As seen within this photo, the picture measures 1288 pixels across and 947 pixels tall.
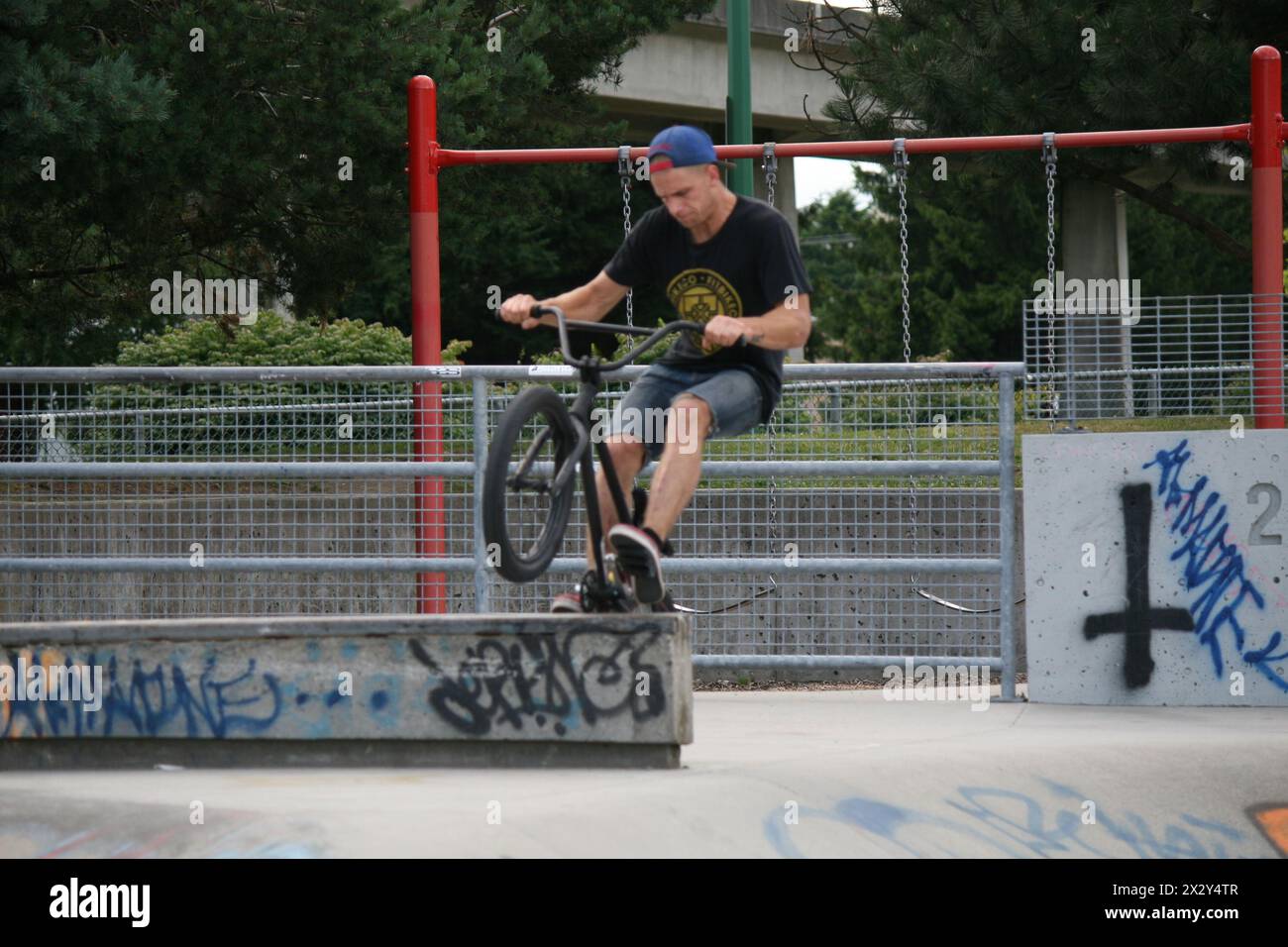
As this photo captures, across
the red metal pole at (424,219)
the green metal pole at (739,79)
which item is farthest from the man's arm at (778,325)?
the green metal pole at (739,79)

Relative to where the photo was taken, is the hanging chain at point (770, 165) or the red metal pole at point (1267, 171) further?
the red metal pole at point (1267, 171)

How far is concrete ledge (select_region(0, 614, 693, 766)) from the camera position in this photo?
17.7 feet

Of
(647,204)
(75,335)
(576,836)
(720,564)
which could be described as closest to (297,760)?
(576,836)

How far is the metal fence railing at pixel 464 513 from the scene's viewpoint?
7.97 meters

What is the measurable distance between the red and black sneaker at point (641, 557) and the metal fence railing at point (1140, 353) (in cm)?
273

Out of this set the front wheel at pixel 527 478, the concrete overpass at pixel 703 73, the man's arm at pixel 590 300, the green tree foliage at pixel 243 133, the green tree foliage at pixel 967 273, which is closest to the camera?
the front wheel at pixel 527 478

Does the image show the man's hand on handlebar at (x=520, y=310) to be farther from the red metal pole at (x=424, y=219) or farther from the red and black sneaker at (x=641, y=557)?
the red metal pole at (x=424, y=219)

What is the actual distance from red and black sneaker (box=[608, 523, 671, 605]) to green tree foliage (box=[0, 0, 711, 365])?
5.94 meters

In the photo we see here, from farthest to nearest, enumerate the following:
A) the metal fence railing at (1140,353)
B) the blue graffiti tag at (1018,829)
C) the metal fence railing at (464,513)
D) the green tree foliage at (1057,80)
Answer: the green tree foliage at (1057,80) < the metal fence railing at (464,513) < the metal fence railing at (1140,353) < the blue graffiti tag at (1018,829)

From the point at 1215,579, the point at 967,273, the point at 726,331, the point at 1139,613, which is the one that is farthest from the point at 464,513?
the point at 967,273

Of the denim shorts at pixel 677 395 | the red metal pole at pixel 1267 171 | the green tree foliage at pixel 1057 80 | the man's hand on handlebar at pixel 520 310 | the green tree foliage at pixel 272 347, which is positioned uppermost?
the green tree foliage at pixel 1057 80

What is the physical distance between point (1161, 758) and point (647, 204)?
2919cm

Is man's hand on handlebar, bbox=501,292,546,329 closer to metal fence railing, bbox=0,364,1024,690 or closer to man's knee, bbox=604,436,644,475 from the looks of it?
man's knee, bbox=604,436,644,475

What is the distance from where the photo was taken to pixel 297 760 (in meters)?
5.56
